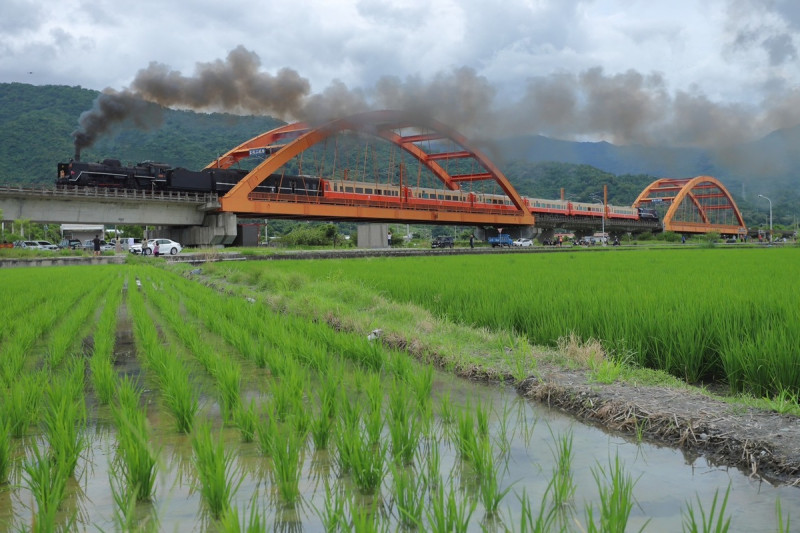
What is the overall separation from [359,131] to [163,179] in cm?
1597

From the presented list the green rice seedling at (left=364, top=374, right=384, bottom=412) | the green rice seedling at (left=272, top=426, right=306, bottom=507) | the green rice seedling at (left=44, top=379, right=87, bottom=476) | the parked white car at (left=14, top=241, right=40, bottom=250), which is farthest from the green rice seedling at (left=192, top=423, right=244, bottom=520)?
the parked white car at (left=14, top=241, right=40, bottom=250)

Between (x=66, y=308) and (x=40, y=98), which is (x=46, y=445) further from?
(x=40, y=98)

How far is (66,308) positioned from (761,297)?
Result: 32.8ft

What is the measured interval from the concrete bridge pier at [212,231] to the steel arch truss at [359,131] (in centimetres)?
185

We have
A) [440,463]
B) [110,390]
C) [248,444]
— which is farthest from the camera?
[110,390]

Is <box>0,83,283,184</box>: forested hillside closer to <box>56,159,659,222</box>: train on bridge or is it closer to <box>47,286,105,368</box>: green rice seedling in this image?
<box>56,159,659,222</box>: train on bridge

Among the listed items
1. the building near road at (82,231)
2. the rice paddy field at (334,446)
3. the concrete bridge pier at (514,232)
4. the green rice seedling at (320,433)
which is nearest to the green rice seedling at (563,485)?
the rice paddy field at (334,446)

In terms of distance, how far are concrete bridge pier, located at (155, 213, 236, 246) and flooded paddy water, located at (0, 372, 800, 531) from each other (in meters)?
43.3

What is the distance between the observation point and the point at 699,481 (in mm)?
2650

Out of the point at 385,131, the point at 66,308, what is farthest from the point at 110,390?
the point at 385,131

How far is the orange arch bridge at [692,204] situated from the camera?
295ft

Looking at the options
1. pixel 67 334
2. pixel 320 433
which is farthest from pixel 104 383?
pixel 67 334

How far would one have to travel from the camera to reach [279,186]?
46.0 meters

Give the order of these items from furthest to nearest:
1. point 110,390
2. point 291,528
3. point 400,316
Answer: point 400,316, point 110,390, point 291,528
